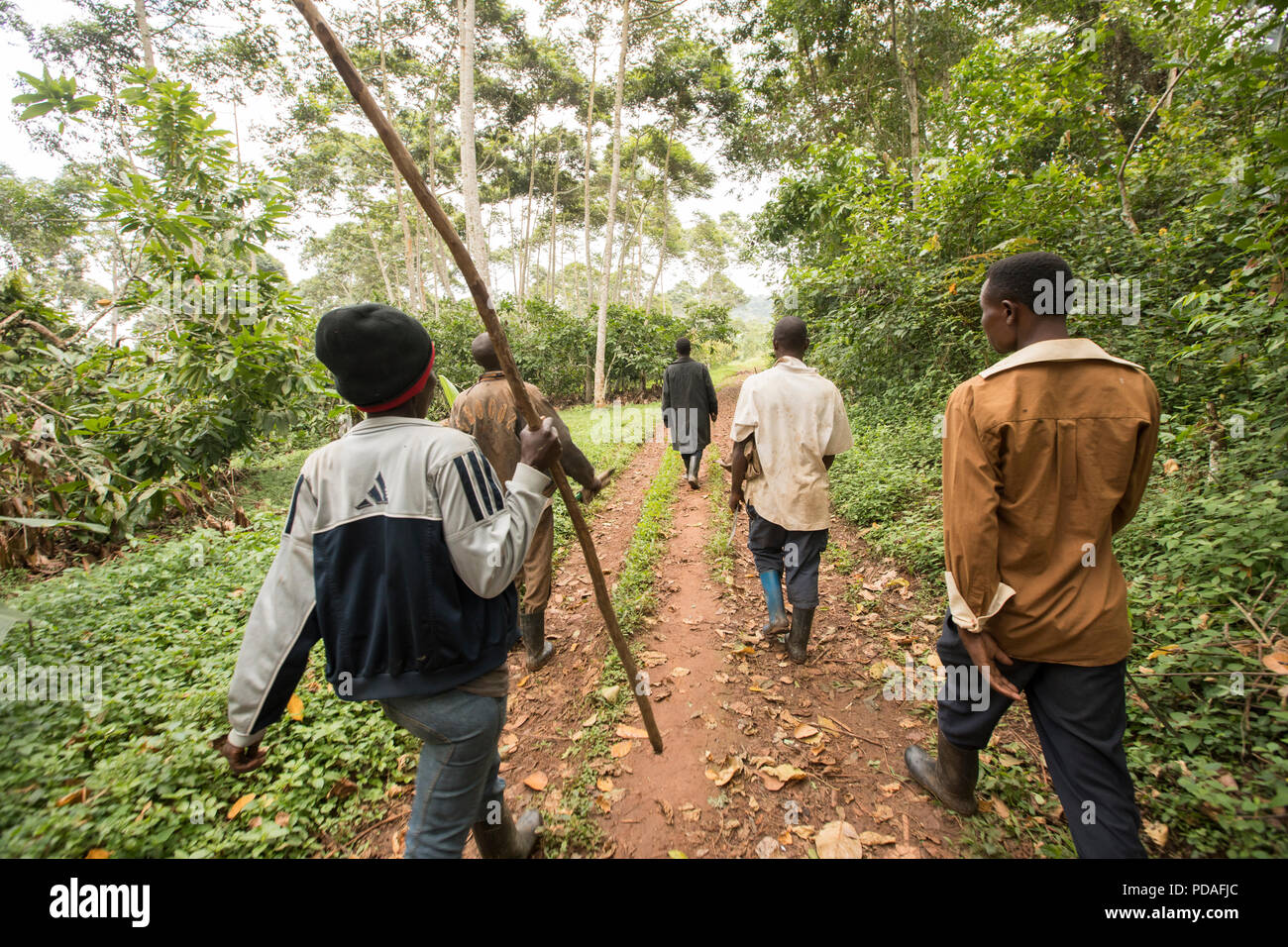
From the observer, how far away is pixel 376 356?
149cm

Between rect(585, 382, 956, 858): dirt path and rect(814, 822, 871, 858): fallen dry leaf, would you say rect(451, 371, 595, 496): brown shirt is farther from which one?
rect(814, 822, 871, 858): fallen dry leaf

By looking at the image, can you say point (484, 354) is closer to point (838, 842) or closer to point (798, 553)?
point (798, 553)

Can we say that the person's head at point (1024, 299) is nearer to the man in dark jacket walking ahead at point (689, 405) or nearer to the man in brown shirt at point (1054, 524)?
the man in brown shirt at point (1054, 524)

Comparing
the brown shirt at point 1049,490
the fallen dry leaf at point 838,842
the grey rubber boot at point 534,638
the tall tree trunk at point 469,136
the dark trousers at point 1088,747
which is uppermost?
the tall tree trunk at point 469,136

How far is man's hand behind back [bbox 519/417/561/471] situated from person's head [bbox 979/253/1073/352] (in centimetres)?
160

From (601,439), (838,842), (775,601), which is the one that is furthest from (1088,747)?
(601,439)

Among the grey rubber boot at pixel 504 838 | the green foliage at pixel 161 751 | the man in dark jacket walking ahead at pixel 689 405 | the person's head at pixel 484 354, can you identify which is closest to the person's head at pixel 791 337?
the person's head at pixel 484 354

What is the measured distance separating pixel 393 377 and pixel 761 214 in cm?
1306

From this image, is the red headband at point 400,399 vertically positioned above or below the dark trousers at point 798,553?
above

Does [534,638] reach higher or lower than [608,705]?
higher

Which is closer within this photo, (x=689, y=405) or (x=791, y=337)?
(x=791, y=337)

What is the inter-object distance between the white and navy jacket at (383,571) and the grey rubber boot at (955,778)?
7.34 ft

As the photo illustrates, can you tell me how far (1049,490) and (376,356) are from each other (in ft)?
7.61

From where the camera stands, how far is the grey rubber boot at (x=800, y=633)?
352 centimetres
